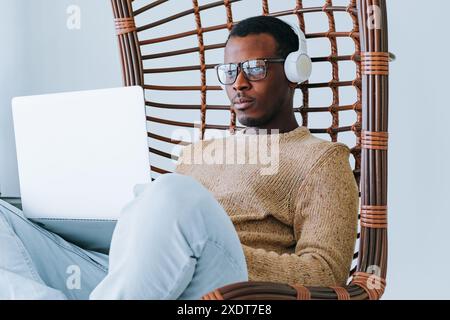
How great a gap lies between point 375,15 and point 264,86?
0.26 m

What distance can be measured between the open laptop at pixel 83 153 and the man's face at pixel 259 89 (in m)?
0.34

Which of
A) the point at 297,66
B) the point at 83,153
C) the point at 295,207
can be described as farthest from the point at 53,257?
the point at 297,66

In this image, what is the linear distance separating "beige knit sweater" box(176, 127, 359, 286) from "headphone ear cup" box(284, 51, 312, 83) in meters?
0.10

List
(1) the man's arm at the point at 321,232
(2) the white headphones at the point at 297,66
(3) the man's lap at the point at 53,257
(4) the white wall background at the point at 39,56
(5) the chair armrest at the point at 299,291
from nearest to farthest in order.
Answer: (5) the chair armrest at the point at 299,291 → (1) the man's arm at the point at 321,232 → (3) the man's lap at the point at 53,257 → (2) the white headphones at the point at 297,66 → (4) the white wall background at the point at 39,56

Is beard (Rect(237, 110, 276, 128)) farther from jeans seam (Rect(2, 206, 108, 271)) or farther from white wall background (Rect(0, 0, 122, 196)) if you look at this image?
white wall background (Rect(0, 0, 122, 196))

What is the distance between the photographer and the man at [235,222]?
0.94 meters

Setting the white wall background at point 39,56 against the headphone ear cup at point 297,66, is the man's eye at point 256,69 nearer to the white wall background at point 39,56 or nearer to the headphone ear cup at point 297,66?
the headphone ear cup at point 297,66

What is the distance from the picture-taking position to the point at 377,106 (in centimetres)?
130

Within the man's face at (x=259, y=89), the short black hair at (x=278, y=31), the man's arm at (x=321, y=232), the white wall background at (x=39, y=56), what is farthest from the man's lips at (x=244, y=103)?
the white wall background at (x=39, y=56)

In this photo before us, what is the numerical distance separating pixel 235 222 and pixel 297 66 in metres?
0.33

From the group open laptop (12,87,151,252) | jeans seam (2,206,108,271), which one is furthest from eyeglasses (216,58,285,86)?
jeans seam (2,206,108,271)

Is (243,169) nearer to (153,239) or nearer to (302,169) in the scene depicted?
(302,169)

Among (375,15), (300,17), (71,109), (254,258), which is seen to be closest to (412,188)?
(300,17)

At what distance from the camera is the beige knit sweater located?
45.6 inches
